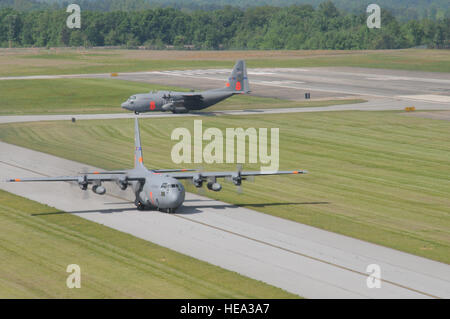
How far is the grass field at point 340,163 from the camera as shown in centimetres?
4350

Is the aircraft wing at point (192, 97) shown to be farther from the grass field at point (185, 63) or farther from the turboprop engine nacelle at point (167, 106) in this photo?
the grass field at point (185, 63)

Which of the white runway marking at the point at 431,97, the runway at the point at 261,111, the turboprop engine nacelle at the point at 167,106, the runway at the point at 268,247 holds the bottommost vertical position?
the runway at the point at 268,247

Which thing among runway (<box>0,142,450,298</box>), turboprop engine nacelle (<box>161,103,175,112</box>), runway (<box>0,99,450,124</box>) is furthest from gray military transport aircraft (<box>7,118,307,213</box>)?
turboprop engine nacelle (<box>161,103,175,112</box>)

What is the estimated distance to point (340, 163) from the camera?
62.8 meters

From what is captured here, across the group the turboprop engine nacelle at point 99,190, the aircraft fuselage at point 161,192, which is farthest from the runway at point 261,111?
the turboprop engine nacelle at point 99,190

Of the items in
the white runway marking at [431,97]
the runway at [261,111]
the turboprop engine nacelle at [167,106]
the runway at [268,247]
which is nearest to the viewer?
the runway at [268,247]

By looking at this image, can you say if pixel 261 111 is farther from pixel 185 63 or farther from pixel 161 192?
pixel 185 63

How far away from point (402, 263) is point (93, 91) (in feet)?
308

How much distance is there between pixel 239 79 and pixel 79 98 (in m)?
31.9

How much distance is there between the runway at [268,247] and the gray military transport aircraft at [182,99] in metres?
41.1

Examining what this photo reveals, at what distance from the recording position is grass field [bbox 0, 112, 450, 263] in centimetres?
4350

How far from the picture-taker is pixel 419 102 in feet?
347

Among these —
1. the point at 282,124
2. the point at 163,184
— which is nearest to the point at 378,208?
the point at 163,184

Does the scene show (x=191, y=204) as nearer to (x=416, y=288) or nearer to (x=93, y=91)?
(x=416, y=288)
